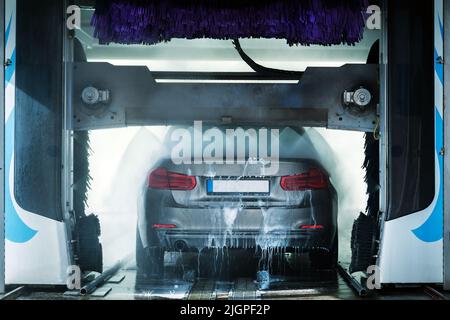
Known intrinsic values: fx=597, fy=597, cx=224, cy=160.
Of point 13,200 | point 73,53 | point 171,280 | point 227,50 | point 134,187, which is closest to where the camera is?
point 13,200

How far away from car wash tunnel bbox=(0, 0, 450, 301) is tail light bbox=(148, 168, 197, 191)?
1 centimetres

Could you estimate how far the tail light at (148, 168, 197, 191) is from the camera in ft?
16.9

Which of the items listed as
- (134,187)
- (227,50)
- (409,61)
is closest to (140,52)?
(227,50)

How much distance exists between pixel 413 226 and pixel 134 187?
390 cm

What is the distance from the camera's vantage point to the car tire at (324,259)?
5.48 metres

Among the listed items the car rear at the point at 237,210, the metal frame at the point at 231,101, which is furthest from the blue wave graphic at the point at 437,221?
the car rear at the point at 237,210

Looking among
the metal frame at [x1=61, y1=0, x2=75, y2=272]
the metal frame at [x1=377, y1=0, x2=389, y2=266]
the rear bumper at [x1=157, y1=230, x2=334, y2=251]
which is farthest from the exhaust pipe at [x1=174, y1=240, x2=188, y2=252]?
the metal frame at [x1=377, y1=0, x2=389, y2=266]

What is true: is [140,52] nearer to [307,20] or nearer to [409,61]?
[307,20]

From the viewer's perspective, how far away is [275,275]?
18.8ft

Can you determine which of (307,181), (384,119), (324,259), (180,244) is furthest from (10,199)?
(384,119)

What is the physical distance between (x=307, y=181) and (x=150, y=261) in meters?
1.61

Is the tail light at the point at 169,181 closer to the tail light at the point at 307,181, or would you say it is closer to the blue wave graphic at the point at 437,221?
the tail light at the point at 307,181

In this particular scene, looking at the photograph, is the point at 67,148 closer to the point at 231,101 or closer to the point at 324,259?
the point at 231,101

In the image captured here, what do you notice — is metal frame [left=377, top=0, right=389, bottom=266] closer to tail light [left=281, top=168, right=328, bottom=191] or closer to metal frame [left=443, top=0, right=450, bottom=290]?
metal frame [left=443, top=0, right=450, bottom=290]
